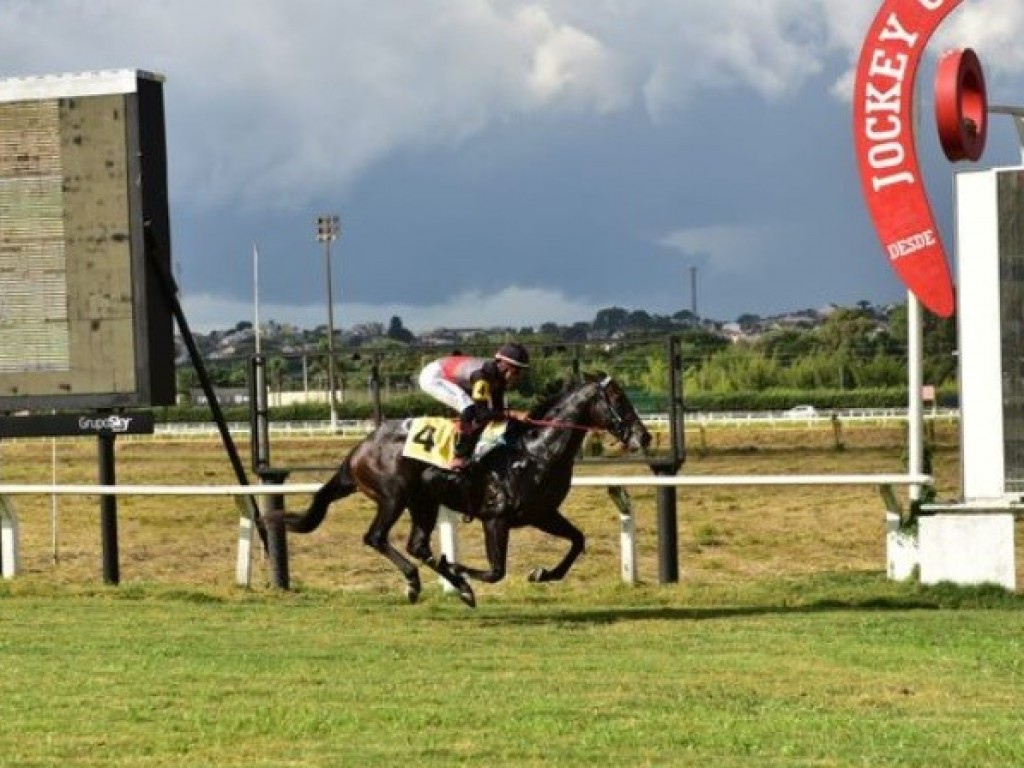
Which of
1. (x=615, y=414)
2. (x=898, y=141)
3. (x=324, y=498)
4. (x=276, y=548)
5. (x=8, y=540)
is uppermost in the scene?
(x=898, y=141)

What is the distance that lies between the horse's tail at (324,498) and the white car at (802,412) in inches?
1470

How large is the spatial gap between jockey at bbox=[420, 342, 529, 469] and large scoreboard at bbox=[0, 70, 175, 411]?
10.5 feet

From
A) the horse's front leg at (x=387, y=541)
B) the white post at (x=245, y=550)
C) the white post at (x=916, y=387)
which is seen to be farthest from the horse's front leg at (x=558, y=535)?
the white post at (x=245, y=550)

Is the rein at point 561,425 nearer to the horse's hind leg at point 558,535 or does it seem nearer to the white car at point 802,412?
the horse's hind leg at point 558,535

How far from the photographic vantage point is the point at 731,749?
313 inches

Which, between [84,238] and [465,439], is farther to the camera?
[84,238]

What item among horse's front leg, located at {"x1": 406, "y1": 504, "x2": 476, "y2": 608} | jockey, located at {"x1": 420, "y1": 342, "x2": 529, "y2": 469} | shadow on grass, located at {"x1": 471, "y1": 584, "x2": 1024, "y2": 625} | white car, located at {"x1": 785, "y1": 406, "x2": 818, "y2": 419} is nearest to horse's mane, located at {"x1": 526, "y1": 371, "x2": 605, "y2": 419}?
jockey, located at {"x1": 420, "y1": 342, "x2": 529, "y2": 469}

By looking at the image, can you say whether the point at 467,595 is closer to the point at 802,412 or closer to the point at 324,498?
the point at 324,498

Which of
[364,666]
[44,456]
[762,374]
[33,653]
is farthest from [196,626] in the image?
[44,456]

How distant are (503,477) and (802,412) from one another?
39.5 metres

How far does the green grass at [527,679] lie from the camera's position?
316 inches

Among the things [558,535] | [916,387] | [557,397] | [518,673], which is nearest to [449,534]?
[558,535]

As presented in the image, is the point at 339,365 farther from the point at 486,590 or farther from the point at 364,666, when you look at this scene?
the point at 364,666

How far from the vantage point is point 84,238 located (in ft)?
53.5
